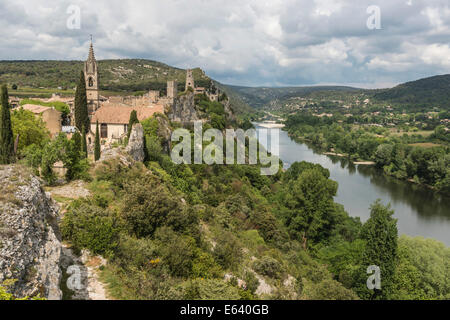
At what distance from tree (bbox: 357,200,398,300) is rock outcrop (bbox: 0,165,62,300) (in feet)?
59.3

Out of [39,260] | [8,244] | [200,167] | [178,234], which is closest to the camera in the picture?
[8,244]

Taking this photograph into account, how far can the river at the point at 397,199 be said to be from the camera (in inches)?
1303

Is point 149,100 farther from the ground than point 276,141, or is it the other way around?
point 149,100

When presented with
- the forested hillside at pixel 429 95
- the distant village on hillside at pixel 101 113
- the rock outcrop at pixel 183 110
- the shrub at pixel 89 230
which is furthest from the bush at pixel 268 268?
the forested hillside at pixel 429 95

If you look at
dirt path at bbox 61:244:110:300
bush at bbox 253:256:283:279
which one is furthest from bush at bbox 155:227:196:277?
bush at bbox 253:256:283:279

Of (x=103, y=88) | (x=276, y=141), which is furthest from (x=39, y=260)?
(x=276, y=141)

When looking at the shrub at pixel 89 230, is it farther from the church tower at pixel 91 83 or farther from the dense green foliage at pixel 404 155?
the dense green foliage at pixel 404 155

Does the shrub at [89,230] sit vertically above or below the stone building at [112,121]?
below

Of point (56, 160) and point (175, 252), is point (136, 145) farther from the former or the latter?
point (175, 252)

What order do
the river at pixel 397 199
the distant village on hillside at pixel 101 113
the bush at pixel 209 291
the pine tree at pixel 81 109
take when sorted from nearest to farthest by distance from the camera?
the bush at pixel 209 291 < the distant village on hillside at pixel 101 113 < the pine tree at pixel 81 109 < the river at pixel 397 199

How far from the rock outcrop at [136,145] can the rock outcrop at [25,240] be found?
1429cm
